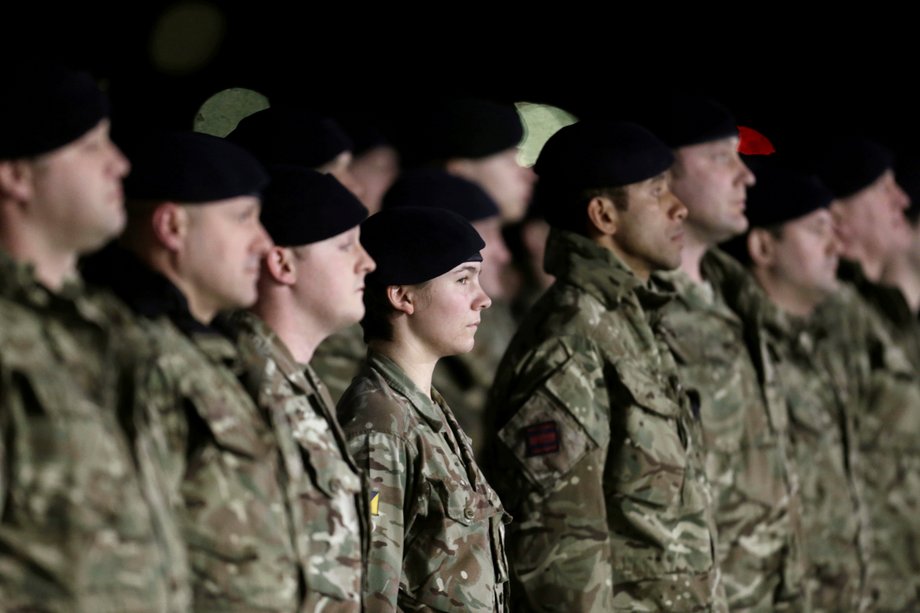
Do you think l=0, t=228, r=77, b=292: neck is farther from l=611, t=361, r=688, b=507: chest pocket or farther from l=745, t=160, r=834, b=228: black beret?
l=745, t=160, r=834, b=228: black beret

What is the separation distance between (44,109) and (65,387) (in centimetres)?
52

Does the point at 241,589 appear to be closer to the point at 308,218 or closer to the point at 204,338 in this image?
the point at 204,338

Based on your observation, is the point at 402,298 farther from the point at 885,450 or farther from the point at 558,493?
the point at 885,450

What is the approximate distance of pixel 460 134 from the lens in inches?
298

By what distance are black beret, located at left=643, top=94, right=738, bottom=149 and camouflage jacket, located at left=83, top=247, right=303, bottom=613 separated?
113 inches

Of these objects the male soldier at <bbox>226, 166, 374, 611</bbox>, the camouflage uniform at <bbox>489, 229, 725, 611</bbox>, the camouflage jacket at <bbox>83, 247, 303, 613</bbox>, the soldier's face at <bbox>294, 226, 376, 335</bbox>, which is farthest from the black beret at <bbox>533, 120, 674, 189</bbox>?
the camouflage jacket at <bbox>83, 247, 303, 613</bbox>

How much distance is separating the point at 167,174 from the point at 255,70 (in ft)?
12.2

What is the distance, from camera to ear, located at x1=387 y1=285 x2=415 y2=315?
4.66m

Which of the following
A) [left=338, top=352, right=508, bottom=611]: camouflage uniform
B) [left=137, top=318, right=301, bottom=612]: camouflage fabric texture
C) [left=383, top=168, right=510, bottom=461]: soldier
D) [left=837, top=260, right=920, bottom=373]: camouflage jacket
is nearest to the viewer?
[left=137, top=318, right=301, bottom=612]: camouflage fabric texture

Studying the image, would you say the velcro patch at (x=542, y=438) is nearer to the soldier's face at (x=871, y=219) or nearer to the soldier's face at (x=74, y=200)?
the soldier's face at (x=74, y=200)

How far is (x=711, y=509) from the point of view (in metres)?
5.58

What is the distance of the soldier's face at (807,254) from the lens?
699cm

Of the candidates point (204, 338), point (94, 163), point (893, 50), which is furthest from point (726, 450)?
point (893, 50)

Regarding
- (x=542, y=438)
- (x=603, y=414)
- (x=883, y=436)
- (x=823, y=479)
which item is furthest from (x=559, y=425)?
(x=883, y=436)
